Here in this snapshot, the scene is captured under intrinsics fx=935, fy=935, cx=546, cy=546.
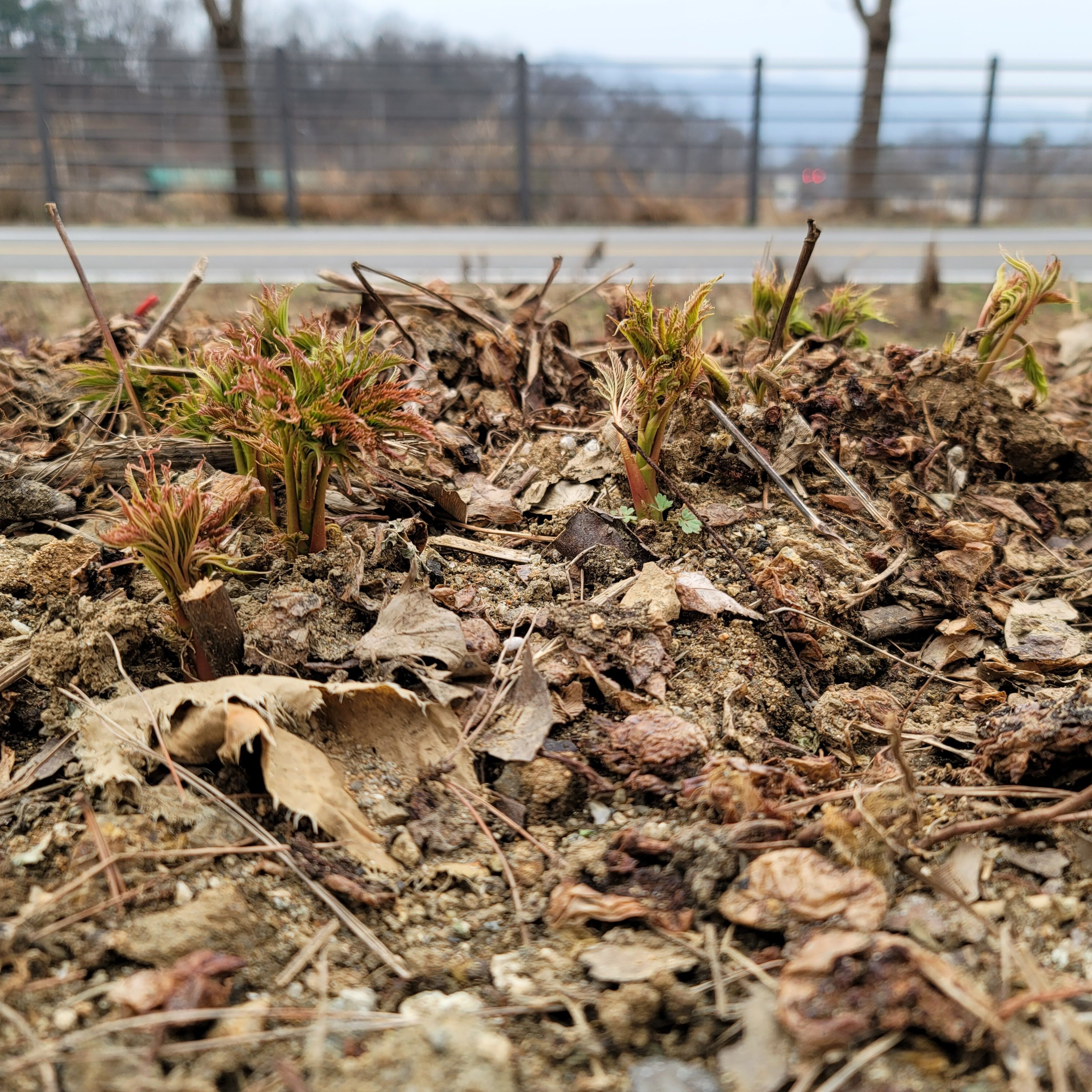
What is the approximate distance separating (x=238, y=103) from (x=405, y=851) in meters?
14.0

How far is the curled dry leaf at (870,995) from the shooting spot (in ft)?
3.59

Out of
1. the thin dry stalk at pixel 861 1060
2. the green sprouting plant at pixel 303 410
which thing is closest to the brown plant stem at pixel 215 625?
the green sprouting plant at pixel 303 410

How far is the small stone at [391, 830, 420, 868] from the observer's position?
1.43m

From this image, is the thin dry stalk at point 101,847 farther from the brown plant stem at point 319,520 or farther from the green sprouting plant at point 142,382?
the green sprouting plant at point 142,382

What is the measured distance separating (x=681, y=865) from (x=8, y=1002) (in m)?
0.89

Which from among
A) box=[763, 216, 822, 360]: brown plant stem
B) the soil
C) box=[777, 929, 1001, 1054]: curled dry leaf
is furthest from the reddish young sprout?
box=[763, 216, 822, 360]: brown plant stem

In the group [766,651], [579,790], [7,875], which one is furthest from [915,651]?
[7,875]

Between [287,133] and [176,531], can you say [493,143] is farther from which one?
[176,531]

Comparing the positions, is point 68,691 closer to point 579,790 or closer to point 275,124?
point 579,790

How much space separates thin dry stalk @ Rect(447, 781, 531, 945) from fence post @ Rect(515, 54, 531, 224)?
12.1 metres

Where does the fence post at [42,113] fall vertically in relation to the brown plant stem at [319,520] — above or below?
above

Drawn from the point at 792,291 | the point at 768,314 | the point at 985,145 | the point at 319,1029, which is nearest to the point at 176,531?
the point at 319,1029

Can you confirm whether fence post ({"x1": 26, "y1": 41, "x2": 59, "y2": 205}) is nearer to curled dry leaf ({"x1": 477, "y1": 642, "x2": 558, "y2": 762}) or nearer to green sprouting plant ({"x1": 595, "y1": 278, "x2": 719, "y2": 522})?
green sprouting plant ({"x1": 595, "y1": 278, "x2": 719, "y2": 522})

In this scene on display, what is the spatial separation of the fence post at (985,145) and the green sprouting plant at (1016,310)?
12.0 meters
